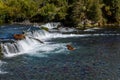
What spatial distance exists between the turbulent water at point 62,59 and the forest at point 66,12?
71.6 feet

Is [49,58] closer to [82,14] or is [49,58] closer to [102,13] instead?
[82,14]

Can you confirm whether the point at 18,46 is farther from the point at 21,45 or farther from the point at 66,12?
the point at 66,12

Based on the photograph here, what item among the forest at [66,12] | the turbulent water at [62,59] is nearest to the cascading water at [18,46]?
the turbulent water at [62,59]

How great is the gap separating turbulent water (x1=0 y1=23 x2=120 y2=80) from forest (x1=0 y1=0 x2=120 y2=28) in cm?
2182

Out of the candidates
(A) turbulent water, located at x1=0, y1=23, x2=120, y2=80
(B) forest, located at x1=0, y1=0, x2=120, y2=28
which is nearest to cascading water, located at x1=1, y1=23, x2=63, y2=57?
(A) turbulent water, located at x1=0, y1=23, x2=120, y2=80

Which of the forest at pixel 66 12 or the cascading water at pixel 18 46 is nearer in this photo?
the cascading water at pixel 18 46

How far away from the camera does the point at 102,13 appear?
319 ft

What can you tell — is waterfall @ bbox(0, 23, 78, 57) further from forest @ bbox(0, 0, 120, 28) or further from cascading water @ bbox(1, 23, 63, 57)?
forest @ bbox(0, 0, 120, 28)

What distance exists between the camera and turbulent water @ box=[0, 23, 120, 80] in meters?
39.8

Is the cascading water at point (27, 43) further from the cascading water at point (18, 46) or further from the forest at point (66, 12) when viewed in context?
the forest at point (66, 12)

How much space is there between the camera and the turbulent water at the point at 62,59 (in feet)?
131

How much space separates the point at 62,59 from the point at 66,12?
4843 centimetres

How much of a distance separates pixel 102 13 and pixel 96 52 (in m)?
45.5

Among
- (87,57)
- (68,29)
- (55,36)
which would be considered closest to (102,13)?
(68,29)
